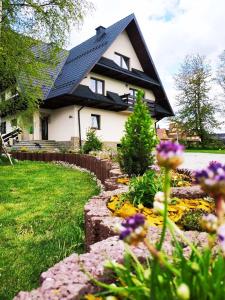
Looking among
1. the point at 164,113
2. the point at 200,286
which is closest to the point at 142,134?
the point at 200,286

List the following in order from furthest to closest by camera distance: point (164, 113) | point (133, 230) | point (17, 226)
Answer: point (164, 113)
point (17, 226)
point (133, 230)

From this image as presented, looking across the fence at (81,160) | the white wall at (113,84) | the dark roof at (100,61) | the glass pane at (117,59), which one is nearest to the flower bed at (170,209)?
the fence at (81,160)

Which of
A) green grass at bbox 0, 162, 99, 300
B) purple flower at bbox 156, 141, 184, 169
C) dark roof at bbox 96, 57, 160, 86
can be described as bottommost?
green grass at bbox 0, 162, 99, 300

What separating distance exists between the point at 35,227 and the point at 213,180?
3.64 m

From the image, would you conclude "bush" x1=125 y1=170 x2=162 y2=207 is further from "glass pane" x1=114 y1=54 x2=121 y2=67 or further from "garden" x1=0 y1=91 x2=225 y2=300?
"glass pane" x1=114 y1=54 x2=121 y2=67

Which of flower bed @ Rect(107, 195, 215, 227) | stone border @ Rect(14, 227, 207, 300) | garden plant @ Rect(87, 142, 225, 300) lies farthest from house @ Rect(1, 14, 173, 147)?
garden plant @ Rect(87, 142, 225, 300)

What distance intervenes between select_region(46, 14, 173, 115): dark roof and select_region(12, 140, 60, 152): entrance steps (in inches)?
114

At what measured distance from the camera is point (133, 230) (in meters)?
1.06

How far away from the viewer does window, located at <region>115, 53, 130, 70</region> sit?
22.3 m

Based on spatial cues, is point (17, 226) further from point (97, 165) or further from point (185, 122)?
point (185, 122)

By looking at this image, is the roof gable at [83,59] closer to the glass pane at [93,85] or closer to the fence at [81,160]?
the glass pane at [93,85]

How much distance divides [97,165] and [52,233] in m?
4.93

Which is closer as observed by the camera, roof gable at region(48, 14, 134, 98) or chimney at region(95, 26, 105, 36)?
roof gable at region(48, 14, 134, 98)

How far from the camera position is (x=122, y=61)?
22766 mm
